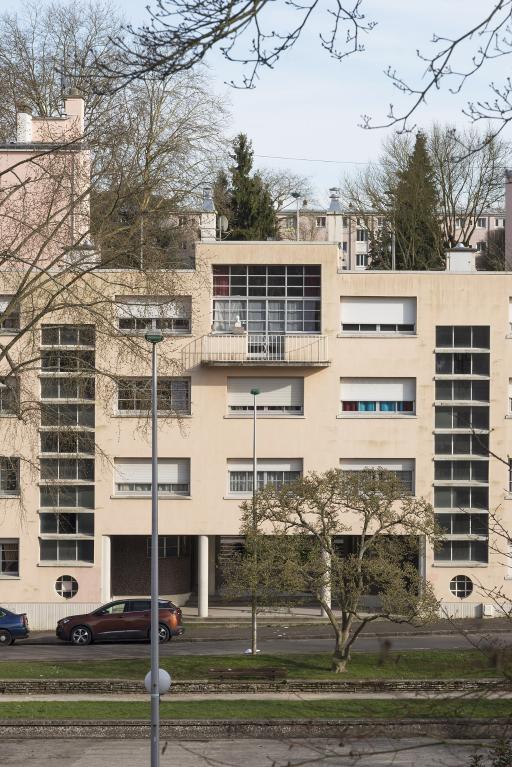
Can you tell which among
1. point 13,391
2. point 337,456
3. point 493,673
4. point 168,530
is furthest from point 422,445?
point 493,673

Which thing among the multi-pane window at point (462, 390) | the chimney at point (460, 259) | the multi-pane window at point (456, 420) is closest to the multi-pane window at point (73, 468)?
the multi-pane window at point (456, 420)

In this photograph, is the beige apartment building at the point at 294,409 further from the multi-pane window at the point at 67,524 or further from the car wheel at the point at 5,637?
the car wheel at the point at 5,637

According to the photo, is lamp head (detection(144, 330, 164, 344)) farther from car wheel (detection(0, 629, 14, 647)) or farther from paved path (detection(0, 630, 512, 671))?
car wheel (detection(0, 629, 14, 647))

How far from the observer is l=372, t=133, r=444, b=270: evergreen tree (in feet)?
214

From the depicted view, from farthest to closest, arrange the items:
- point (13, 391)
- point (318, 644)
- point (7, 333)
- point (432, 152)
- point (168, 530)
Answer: point (432, 152)
point (168, 530)
point (7, 333)
point (318, 644)
point (13, 391)

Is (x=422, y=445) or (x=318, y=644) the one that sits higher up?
(x=422, y=445)

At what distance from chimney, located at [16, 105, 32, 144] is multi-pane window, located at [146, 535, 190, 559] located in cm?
1607

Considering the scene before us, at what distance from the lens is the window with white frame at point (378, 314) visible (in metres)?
47.8

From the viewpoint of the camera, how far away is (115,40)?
721 centimetres

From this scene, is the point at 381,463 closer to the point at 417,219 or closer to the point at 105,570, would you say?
the point at 105,570

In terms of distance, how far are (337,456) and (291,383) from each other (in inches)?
131

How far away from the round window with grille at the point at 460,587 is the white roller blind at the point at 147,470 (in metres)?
10.9

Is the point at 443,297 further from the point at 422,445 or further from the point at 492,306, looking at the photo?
the point at 422,445

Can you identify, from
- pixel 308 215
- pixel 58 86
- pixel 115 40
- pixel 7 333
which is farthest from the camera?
pixel 308 215
